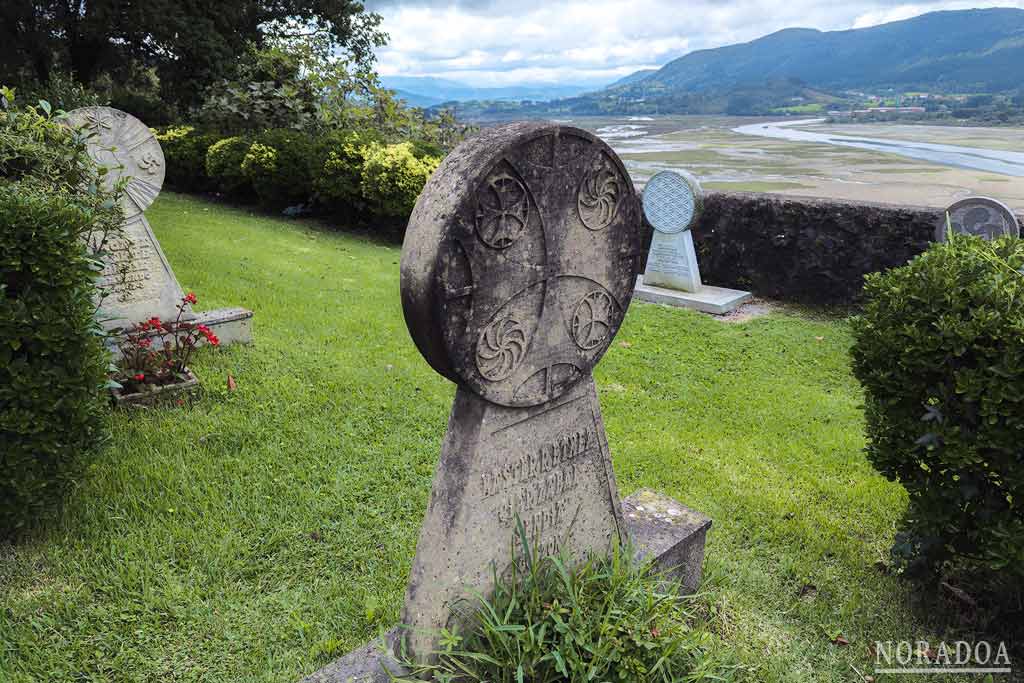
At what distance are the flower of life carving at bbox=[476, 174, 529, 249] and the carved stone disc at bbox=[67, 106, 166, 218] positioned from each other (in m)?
3.94

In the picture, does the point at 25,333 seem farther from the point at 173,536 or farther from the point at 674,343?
the point at 674,343

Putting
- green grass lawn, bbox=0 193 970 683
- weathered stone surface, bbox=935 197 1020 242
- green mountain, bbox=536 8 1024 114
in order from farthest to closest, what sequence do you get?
green mountain, bbox=536 8 1024 114
weathered stone surface, bbox=935 197 1020 242
green grass lawn, bbox=0 193 970 683

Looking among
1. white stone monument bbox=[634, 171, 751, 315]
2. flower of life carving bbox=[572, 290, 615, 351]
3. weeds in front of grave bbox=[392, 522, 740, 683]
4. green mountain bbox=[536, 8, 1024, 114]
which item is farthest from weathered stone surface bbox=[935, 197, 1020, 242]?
green mountain bbox=[536, 8, 1024, 114]

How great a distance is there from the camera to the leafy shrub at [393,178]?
1062 centimetres

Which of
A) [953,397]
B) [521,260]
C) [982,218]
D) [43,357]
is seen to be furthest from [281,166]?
[953,397]

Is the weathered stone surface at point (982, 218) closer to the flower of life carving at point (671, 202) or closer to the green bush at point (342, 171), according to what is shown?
the flower of life carving at point (671, 202)

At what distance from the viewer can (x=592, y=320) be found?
2363mm

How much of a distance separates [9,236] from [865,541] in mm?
4346

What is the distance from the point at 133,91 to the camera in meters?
21.3

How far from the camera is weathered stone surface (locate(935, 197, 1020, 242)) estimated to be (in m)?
6.32

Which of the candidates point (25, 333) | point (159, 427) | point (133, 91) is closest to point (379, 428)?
point (159, 427)

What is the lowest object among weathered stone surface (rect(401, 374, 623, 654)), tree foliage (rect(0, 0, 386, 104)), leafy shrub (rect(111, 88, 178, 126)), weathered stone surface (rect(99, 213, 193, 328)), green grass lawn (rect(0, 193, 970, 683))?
green grass lawn (rect(0, 193, 970, 683))

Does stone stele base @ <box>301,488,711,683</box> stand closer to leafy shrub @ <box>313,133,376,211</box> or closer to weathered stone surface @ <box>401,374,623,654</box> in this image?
weathered stone surface @ <box>401,374,623,654</box>

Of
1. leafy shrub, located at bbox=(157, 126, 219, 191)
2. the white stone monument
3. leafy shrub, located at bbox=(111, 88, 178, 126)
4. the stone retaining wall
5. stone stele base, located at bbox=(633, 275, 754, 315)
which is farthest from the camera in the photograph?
leafy shrub, located at bbox=(111, 88, 178, 126)
